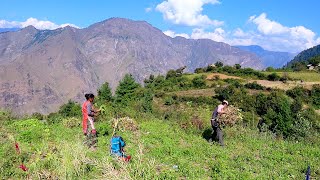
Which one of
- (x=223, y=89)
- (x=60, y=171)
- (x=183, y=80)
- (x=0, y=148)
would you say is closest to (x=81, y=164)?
(x=60, y=171)

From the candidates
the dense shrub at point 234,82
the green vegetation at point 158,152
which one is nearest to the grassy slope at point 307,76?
the dense shrub at point 234,82

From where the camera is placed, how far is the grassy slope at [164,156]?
27.3 ft

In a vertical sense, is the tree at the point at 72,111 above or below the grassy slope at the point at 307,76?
below

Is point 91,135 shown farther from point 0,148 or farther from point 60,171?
point 60,171

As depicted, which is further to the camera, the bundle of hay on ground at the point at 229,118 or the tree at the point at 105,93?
the tree at the point at 105,93

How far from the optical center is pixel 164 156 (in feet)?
38.0

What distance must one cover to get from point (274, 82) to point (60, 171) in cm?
6623

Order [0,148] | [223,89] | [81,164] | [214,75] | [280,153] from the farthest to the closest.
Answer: [214,75] < [223,89] < [280,153] < [0,148] < [81,164]

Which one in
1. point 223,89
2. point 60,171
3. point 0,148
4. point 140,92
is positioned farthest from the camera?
point 140,92

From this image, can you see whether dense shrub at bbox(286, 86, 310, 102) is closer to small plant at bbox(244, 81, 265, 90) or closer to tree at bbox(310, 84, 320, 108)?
tree at bbox(310, 84, 320, 108)

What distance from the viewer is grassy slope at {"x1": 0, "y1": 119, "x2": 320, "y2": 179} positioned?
27.3ft

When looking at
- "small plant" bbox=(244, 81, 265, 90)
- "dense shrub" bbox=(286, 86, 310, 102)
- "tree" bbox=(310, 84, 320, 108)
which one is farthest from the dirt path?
"dense shrub" bbox=(286, 86, 310, 102)

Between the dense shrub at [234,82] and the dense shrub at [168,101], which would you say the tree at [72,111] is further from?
the dense shrub at [234,82]

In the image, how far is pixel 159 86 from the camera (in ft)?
267
